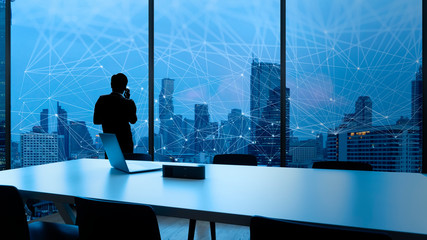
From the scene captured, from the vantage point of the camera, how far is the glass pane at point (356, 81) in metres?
3.76

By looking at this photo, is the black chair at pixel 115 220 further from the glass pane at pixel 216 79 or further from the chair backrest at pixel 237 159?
the glass pane at pixel 216 79

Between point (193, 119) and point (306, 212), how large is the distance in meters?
3.49

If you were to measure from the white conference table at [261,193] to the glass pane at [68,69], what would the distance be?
2.67 metres

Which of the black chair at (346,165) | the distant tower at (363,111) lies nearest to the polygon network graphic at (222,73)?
the distant tower at (363,111)

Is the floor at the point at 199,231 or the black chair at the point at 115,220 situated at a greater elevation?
the black chair at the point at 115,220

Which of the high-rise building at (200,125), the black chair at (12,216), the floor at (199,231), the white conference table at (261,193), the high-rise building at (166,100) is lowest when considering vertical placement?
the floor at (199,231)

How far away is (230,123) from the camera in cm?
443

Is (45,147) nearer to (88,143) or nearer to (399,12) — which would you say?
(88,143)

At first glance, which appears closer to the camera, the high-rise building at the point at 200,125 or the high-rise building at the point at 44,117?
the high-rise building at the point at 200,125

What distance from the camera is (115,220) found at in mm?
1233

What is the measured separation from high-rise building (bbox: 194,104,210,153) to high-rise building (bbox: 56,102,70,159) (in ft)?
6.42

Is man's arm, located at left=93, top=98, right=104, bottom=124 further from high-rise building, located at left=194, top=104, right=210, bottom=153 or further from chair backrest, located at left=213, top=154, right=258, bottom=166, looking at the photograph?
chair backrest, located at left=213, top=154, right=258, bottom=166

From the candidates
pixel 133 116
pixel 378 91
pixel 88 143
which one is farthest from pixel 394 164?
pixel 88 143

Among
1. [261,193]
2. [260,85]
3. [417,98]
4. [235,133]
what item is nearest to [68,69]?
[235,133]
